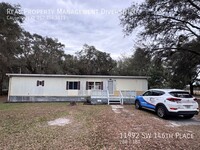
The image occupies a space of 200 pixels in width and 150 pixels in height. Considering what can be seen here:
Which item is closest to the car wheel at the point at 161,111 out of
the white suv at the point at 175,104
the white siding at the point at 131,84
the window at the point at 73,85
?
the white suv at the point at 175,104

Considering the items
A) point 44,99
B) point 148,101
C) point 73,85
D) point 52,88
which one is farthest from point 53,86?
point 148,101

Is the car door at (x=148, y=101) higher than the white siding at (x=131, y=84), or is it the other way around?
the white siding at (x=131, y=84)

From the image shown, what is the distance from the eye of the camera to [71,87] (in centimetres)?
1471

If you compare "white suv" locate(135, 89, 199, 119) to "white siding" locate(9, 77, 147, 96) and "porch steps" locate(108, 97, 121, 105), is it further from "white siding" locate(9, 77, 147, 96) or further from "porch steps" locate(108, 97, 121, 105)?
"white siding" locate(9, 77, 147, 96)

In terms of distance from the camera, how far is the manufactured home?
44.2ft

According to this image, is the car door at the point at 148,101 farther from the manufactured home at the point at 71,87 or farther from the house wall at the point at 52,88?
the house wall at the point at 52,88

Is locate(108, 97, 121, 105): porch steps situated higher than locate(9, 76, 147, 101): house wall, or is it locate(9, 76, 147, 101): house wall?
locate(9, 76, 147, 101): house wall

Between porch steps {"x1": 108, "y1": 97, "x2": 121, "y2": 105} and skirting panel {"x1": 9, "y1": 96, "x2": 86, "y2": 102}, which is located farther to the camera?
skirting panel {"x1": 9, "y1": 96, "x2": 86, "y2": 102}

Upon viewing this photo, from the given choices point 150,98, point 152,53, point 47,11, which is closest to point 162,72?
point 152,53

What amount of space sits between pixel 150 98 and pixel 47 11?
25.2ft

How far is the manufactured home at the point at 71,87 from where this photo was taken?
13469mm

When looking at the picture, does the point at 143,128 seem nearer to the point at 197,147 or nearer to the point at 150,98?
the point at 197,147

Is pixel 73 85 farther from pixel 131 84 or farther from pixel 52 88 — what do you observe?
pixel 131 84

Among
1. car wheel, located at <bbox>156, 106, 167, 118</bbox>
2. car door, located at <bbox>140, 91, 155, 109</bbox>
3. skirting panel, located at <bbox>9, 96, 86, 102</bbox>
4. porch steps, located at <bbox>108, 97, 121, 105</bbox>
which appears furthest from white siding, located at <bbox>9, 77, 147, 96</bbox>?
car wheel, located at <bbox>156, 106, 167, 118</bbox>
